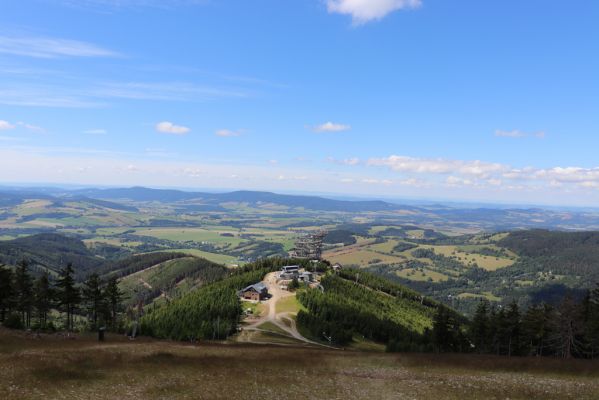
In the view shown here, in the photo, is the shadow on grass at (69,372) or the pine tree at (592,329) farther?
A: the pine tree at (592,329)

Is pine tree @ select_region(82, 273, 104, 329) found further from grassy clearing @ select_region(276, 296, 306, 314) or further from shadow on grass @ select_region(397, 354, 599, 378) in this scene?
shadow on grass @ select_region(397, 354, 599, 378)

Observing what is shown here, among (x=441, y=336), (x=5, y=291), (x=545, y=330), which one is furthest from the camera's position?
(x=441, y=336)

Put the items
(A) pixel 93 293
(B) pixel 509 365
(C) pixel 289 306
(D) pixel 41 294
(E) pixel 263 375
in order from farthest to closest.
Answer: (C) pixel 289 306
(A) pixel 93 293
(D) pixel 41 294
(B) pixel 509 365
(E) pixel 263 375

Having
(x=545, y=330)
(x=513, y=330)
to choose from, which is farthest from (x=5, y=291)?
(x=545, y=330)

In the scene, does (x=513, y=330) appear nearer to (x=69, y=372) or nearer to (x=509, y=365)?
(x=509, y=365)

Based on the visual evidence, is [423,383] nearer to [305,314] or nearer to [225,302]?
[305,314]

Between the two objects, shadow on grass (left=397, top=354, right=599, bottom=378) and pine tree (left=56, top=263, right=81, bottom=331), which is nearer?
shadow on grass (left=397, top=354, right=599, bottom=378)

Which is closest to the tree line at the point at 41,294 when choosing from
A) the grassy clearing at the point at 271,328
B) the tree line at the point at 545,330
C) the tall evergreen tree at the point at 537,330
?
the grassy clearing at the point at 271,328

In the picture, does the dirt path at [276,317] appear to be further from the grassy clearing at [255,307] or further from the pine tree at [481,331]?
the pine tree at [481,331]

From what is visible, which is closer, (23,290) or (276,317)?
(23,290)

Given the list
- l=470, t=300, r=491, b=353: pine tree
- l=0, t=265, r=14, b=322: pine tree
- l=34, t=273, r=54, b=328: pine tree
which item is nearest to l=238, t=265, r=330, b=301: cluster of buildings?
l=34, t=273, r=54, b=328: pine tree
